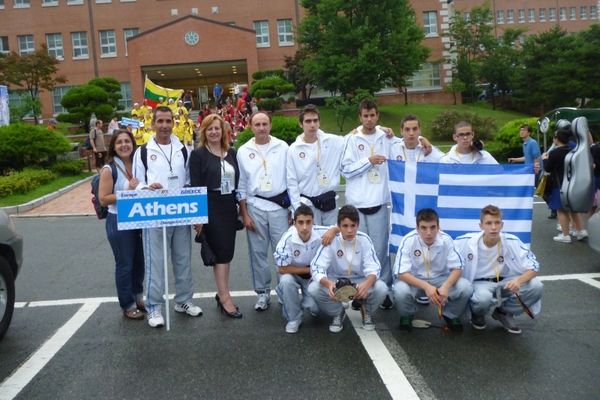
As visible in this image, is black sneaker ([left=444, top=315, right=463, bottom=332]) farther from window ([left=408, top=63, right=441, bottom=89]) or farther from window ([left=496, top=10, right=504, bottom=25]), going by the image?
window ([left=496, top=10, right=504, bottom=25])

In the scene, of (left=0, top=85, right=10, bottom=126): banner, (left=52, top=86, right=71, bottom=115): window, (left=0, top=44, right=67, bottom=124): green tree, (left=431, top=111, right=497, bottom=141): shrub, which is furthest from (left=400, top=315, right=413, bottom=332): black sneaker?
(left=52, top=86, right=71, bottom=115): window

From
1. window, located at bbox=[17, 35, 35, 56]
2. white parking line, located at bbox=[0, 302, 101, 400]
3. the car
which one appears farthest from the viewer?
window, located at bbox=[17, 35, 35, 56]

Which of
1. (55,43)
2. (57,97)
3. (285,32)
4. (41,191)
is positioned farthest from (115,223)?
(55,43)

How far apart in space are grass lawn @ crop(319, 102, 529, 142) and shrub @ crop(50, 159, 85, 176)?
45.1 feet

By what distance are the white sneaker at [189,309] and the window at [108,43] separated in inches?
1792

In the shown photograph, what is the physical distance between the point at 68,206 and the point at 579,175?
1183cm

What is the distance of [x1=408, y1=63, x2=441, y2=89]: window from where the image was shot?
46.2 m

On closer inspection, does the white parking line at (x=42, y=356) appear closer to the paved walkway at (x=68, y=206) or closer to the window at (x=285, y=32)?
the paved walkway at (x=68, y=206)

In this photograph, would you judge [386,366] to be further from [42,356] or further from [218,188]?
[42,356]

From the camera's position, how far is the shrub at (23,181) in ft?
51.8

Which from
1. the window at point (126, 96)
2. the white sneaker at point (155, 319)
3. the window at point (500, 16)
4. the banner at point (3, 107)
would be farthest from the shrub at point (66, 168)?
the window at point (500, 16)

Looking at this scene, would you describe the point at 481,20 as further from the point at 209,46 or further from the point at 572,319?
the point at 572,319

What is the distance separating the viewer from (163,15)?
47812 millimetres

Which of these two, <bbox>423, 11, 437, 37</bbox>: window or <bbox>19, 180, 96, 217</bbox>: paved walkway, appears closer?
<bbox>19, 180, 96, 217</bbox>: paved walkway
